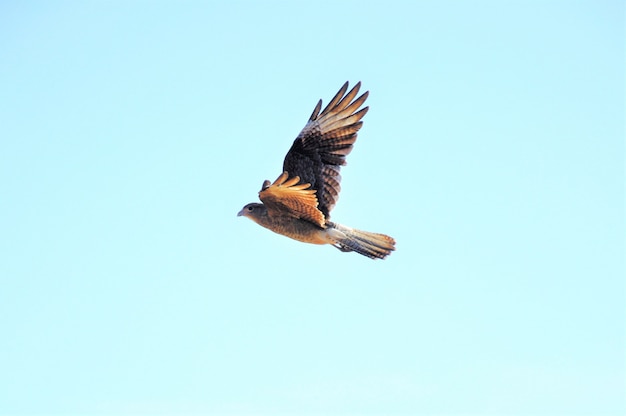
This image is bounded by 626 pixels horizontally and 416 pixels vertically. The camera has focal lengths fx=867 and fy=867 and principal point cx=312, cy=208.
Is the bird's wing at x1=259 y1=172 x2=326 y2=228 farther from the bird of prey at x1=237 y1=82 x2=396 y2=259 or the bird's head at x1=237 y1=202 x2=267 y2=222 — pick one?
the bird's head at x1=237 y1=202 x2=267 y2=222

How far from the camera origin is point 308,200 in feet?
37.3

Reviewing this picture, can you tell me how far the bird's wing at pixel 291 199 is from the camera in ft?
36.0

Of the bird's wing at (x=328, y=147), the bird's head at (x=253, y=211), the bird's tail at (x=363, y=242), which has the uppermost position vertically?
the bird's wing at (x=328, y=147)

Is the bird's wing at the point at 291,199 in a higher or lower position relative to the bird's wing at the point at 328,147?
lower

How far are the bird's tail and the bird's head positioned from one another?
95cm

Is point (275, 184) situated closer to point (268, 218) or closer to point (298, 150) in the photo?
point (268, 218)

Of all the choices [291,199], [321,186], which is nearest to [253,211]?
[291,199]

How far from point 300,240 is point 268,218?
567 millimetres

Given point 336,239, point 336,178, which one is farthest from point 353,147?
point 336,239

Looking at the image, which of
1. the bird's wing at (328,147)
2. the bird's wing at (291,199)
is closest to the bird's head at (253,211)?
the bird's wing at (291,199)

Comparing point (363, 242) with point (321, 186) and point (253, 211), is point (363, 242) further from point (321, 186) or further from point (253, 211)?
point (253, 211)

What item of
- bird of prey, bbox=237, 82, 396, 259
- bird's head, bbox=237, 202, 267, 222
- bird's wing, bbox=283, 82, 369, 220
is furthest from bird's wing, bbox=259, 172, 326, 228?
bird's wing, bbox=283, 82, 369, 220

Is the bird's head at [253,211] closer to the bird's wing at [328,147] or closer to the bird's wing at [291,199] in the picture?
the bird's wing at [291,199]

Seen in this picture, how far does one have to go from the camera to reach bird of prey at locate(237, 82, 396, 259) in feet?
38.2
